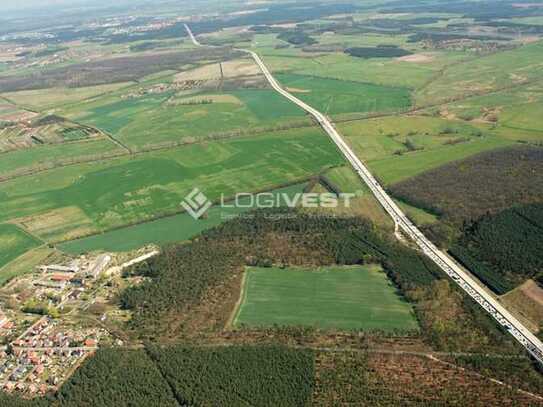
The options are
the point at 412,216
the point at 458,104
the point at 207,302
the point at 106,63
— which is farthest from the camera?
the point at 106,63

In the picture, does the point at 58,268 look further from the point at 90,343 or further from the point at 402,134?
the point at 402,134

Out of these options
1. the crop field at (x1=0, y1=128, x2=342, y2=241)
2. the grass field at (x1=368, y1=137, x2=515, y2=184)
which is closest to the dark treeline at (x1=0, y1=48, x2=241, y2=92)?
the crop field at (x1=0, y1=128, x2=342, y2=241)

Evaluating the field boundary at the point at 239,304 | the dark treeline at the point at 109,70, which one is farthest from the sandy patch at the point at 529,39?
the field boundary at the point at 239,304

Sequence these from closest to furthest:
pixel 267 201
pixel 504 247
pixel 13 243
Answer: pixel 504 247, pixel 13 243, pixel 267 201

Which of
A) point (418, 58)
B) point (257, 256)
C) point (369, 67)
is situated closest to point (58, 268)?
point (257, 256)

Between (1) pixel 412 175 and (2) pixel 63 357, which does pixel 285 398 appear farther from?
(1) pixel 412 175

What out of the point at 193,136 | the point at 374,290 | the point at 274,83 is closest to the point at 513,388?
the point at 374,290

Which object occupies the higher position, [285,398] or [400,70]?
[400,70]

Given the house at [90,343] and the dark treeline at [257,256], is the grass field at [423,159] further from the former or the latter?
the house at [90,343]
